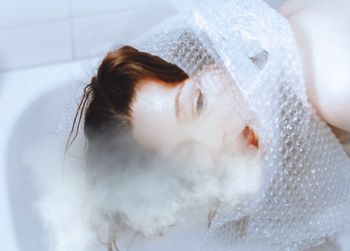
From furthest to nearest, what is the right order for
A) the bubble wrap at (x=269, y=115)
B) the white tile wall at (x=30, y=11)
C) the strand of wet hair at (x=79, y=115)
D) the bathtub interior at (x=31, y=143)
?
the white tile wall at (x=30, y=11) < the bathtub interior at (x=31, y=143) < the strand of wet hair at (x=79, y=115) < the bubble wrap at (x=269, y=115)

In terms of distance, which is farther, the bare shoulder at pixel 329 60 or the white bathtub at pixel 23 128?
the white bathtub at pixel 23 128

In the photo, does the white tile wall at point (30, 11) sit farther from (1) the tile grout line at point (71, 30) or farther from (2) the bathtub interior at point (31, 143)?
(2) the bathtub interior at point (31, 143)

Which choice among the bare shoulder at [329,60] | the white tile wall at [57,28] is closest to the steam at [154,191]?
the bare shoulder at [329,60]

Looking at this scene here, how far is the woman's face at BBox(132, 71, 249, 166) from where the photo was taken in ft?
2.20

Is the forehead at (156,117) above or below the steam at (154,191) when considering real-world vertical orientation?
above

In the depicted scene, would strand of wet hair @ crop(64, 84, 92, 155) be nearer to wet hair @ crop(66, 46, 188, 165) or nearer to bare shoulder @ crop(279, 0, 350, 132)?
wet hair @ crop(66, 46, 188, 165)

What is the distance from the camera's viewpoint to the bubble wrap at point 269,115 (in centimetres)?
65

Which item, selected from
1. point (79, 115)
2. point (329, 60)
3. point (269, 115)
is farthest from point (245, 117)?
point (79, 115)

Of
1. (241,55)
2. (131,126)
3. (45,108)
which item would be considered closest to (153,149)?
(131,126)

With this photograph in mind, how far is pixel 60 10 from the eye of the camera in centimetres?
106

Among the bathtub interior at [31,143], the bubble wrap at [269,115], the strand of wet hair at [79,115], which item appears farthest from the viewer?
the bathtub interior at [31,143]

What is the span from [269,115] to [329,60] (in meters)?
0.12

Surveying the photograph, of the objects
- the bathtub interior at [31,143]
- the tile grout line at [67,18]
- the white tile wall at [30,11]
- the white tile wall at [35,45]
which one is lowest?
the bathtub interior at [31,143]

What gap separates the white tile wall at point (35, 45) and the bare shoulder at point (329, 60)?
57cm
